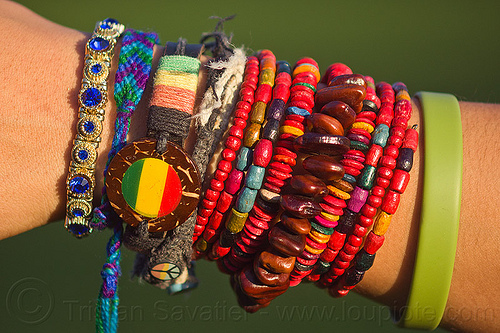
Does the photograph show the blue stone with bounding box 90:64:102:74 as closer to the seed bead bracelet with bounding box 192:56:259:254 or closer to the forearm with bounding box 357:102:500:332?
the seed bead bracelet with bounding box 192:56:259:254

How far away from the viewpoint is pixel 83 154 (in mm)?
1038

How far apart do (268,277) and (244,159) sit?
28 centimetres

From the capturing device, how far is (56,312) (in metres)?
2.66

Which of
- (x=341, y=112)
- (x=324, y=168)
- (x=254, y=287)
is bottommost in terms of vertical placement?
(x=254, y=287)

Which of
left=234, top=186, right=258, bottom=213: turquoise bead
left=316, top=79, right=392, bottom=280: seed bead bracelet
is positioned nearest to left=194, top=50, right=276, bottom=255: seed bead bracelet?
left=234, top=186, right=258, bottom=213: turquoise bead

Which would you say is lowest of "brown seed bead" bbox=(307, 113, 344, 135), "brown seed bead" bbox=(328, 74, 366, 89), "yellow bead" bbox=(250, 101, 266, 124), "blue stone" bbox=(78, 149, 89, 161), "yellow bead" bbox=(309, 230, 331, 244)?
"yellow bead" bbox=(309, 230, 331, 244)

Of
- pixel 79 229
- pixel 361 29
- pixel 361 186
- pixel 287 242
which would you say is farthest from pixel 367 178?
pixel 361 29

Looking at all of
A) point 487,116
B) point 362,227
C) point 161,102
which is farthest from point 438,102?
point 161,102

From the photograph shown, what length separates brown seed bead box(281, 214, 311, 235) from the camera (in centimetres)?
96

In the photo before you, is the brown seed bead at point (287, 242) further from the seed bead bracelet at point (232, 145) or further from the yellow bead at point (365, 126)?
the yellow bead at point (365, 126)

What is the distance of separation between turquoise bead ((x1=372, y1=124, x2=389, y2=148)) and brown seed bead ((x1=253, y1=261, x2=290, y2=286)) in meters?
0.38

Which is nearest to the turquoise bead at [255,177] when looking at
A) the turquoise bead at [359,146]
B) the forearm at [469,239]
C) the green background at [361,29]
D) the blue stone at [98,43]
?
the turquoise bead at [359,146]

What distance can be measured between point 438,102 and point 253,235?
0.57 meters

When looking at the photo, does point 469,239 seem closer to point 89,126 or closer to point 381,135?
point 381,135
